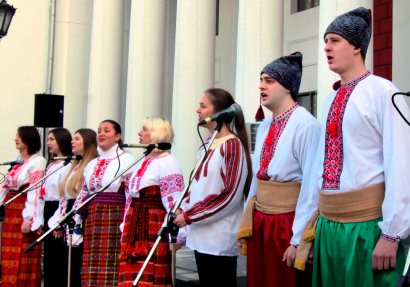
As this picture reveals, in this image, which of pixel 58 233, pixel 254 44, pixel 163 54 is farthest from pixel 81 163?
pixel 163 54

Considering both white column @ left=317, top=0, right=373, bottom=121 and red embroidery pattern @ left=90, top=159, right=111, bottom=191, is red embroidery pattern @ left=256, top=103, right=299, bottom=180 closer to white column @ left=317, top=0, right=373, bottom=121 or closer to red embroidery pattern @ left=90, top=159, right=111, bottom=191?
red embroidery pattern @ left=90, top=159, right=111, bottom=191

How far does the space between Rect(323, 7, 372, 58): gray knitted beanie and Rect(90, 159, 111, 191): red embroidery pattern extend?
3112 millimetres

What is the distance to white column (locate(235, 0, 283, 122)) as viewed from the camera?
25.8 ft

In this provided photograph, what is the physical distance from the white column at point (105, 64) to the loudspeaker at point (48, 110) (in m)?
1.51

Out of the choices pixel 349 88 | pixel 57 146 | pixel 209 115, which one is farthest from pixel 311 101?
pixel 349 88

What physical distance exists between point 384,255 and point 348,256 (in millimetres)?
215

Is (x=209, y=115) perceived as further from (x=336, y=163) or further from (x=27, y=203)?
(x=27, y=203)

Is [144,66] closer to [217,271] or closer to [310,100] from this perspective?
[310,100]

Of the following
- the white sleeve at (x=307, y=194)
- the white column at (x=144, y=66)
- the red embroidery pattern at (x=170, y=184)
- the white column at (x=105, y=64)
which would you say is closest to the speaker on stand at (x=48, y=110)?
the white column at (x=144, y=66)

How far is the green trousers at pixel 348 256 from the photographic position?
282 cm

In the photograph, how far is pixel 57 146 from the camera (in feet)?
22.4

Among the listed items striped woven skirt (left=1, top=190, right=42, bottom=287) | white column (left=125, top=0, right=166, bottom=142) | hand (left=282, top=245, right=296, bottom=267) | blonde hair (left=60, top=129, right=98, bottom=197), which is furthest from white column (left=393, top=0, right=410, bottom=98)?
hand (left=282, top=245, right=296, bottom=267)

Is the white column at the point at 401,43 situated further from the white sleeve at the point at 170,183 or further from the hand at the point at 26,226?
the hand at the point at 26,226

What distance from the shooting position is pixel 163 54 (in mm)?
11258
